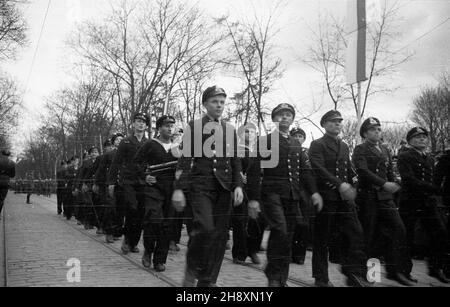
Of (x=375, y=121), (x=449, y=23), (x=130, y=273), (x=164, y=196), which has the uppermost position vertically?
(x=449, y=23)

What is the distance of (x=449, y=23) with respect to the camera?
17.0 feet

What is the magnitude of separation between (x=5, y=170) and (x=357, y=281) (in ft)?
30.7

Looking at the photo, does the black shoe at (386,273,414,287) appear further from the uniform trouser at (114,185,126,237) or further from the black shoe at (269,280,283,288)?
the uniform trouser at (114,185,126,237)

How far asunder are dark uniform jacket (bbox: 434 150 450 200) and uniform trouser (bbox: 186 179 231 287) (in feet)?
9.55

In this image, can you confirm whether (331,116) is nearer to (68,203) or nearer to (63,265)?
(63,265)

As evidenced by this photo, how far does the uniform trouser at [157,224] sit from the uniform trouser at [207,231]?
4.92 ft

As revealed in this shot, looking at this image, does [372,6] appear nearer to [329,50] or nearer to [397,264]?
[397,264]

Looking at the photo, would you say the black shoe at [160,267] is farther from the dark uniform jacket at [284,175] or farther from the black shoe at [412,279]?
the black shoe at [412,279]

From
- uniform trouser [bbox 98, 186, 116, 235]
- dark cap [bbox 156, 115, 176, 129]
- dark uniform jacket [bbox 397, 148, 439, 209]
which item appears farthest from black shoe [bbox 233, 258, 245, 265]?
uniform trouser [bbox 98, 186, 116, 235]

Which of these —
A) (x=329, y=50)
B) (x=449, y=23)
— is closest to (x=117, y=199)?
(x=449, y=23)

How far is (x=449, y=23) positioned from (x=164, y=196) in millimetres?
3830

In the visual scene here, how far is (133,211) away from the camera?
6996 mm

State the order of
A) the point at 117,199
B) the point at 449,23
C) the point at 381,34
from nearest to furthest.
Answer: the point at 449,23
the point at 117,199
the point at 381,34

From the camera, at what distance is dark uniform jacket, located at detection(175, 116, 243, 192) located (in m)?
4.32
